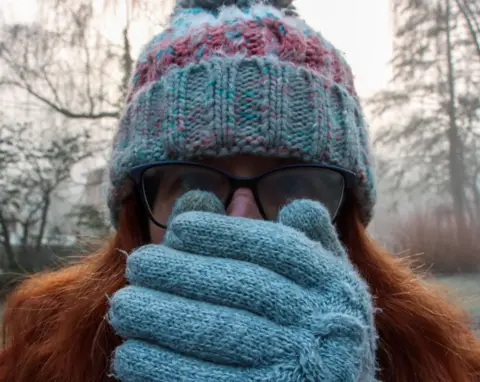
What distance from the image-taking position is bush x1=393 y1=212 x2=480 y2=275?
288cm

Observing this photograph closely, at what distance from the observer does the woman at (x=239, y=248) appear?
565 mm

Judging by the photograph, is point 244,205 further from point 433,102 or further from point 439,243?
point 433,102

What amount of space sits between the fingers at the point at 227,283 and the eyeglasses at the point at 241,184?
211 millimetres

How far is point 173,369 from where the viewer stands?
22.1 inches

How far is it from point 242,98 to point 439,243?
9.40 ft

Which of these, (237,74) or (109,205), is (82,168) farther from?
(237,74)

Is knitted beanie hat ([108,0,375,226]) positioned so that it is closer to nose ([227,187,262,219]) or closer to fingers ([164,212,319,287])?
nose ([227,187,262,219])

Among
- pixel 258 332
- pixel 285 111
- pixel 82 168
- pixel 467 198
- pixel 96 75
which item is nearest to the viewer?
pixel 258 332

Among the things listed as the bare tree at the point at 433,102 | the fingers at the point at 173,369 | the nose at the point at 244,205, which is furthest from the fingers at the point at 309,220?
the bare tree at the point at 433,102

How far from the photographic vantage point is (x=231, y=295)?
58 cm

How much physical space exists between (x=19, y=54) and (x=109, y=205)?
4.27 metres

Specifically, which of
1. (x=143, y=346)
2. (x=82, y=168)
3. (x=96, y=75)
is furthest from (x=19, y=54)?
(x=143, y=346)

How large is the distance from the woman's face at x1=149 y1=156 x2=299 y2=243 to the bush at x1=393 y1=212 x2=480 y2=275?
2.27m

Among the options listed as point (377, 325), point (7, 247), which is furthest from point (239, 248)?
point (7, 247)
